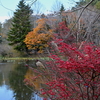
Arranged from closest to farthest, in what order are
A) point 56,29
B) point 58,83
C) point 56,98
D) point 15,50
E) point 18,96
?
point 58,83
point 56,98
point 18,96
point 56,29
point 15,50

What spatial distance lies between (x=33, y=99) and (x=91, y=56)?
10.8 ft

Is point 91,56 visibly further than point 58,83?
No

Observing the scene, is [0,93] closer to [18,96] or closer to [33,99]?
[18,96]

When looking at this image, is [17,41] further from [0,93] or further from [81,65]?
[81,65]

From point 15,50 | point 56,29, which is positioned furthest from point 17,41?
point 56,29

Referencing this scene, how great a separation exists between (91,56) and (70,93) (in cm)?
74

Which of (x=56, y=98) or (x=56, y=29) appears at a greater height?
(x=56, y=29)

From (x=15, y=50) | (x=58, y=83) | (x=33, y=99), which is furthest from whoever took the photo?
(x=15, y=50)

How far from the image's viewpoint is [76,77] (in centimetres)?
203

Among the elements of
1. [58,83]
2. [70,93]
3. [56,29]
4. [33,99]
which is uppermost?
[56,29]

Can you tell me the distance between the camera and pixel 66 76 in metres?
2.19

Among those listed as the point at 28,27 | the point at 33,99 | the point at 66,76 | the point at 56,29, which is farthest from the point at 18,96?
the point at 28,27

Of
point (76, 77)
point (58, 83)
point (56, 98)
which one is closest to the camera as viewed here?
point (76, 77)

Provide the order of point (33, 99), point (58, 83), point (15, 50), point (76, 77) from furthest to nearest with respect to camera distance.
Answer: point (15, 50) → point (33, 99) → point (58, 83) → point (76, 77)
